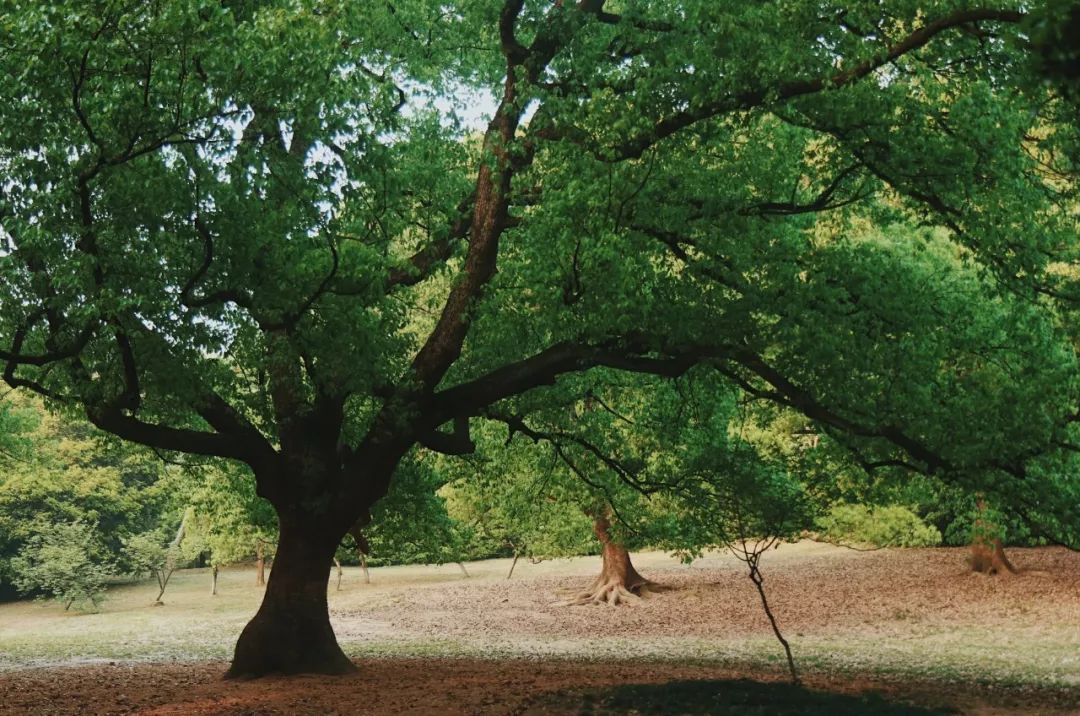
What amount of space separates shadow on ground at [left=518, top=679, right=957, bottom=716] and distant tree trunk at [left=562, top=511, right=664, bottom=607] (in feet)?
66.5

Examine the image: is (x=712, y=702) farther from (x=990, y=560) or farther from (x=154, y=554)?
(x=154, y=554)

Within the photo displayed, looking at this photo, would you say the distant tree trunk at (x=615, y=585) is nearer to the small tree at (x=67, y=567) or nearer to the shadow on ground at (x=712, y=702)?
the shadow on ground at (x=712, y=702)

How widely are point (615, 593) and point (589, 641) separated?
322 inches

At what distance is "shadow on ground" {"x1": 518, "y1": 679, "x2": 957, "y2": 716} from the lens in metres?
10.8

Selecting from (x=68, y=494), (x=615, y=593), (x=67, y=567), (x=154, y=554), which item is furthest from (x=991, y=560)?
(x=68, y=494)

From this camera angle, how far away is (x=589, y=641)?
24984mm

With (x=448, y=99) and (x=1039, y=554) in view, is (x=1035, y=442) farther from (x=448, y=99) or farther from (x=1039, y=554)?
(x=1039, y=554)

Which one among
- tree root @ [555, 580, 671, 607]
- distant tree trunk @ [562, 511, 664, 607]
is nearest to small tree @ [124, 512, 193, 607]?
tree root @ [555, 580, 671, 607]

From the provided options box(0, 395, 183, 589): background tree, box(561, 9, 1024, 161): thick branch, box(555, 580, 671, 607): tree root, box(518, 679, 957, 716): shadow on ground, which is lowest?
box(518, 679, 957, 716): shadow on ground

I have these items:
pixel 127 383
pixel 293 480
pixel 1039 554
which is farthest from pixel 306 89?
pixel 1039 554

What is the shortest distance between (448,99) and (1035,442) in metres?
10.3

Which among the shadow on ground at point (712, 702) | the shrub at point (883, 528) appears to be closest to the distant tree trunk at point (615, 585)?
the shrub at point (883, 528)

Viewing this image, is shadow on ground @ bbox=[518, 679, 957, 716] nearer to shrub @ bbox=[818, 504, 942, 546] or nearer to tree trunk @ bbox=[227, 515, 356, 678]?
tree trunk @ bbox=[227, 515, 356, 678]

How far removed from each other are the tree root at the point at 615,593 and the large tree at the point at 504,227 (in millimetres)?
18857
